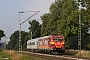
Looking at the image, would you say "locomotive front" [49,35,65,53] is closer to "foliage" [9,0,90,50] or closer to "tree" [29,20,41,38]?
"foliage" [9,0,90,50]

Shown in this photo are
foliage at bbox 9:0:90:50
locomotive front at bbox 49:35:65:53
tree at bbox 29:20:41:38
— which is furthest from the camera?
tree at bbox 29:20:41:38

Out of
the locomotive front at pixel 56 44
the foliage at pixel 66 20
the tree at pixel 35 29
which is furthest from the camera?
the tree at pixel 35 29

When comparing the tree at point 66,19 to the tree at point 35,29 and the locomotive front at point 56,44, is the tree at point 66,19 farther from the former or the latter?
the tree at point 35,29

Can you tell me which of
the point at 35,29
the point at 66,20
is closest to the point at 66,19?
the point at 66,20

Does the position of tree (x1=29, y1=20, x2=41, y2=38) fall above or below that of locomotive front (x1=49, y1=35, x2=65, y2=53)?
above

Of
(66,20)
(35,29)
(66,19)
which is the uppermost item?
(35,29)

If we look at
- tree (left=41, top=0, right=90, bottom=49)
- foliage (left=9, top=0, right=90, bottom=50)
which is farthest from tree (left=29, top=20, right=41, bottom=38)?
tree (left=41, top=0, right=90, bottom=49)

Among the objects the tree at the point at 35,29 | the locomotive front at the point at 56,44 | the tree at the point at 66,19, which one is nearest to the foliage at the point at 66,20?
the tree at the point at 66,19

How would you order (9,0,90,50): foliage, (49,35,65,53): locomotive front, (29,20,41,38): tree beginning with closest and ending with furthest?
(49,35,65,53): locomotive front → (9,0,90,50): foliage → (29,20,41,38): tree

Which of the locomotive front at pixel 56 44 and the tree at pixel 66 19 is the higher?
the tree at pixel 66 19

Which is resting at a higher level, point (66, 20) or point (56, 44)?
point (66, 20)

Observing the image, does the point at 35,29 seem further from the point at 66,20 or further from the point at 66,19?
the point at 66,20

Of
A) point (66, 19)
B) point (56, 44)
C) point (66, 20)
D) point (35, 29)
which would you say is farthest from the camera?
point (35, 29)

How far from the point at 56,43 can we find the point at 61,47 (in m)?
1.15
